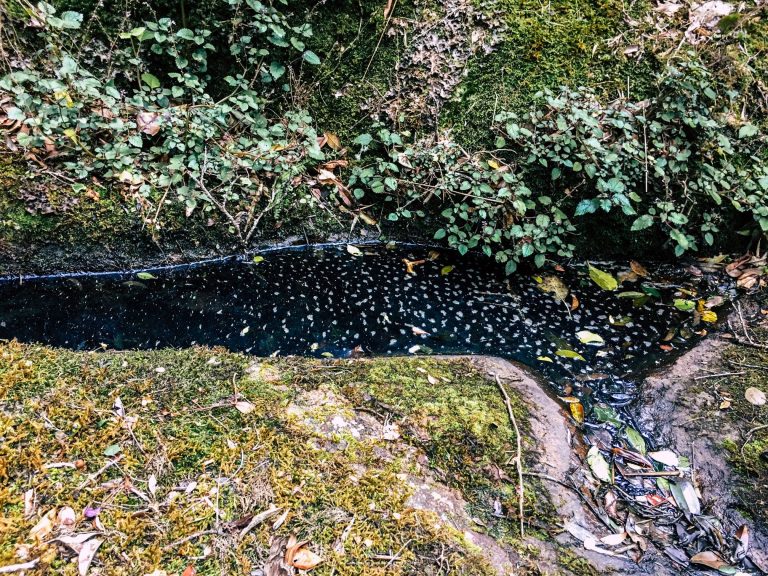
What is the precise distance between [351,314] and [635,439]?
2229 mm

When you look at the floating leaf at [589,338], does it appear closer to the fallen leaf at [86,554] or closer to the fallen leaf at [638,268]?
the fallen leaf at [638,268]

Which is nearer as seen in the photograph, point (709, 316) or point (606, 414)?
point (606, 414)

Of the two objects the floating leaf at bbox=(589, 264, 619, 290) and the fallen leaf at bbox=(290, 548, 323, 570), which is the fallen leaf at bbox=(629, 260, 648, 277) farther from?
the fallen leaf at bbox=(290, 548, 323, 570)

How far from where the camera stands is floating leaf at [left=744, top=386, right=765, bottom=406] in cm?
312

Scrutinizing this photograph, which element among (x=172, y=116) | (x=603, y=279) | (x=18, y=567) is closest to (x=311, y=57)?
(x=172, y=116)

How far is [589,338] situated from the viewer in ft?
12.9

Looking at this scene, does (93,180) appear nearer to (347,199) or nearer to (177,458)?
(347,199)

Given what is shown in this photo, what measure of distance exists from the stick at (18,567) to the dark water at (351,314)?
1980 millimetres

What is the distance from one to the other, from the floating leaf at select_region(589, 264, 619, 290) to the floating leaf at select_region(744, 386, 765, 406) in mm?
1427

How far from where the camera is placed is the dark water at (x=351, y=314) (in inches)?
145

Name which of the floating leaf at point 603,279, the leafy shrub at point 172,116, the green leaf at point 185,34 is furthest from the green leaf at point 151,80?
the floating leaf at point 603,279

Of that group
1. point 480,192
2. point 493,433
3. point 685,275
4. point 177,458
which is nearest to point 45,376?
point 177,458

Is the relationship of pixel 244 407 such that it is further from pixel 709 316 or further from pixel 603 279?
pixel 709 316

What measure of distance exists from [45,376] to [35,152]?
2269 millimetres
